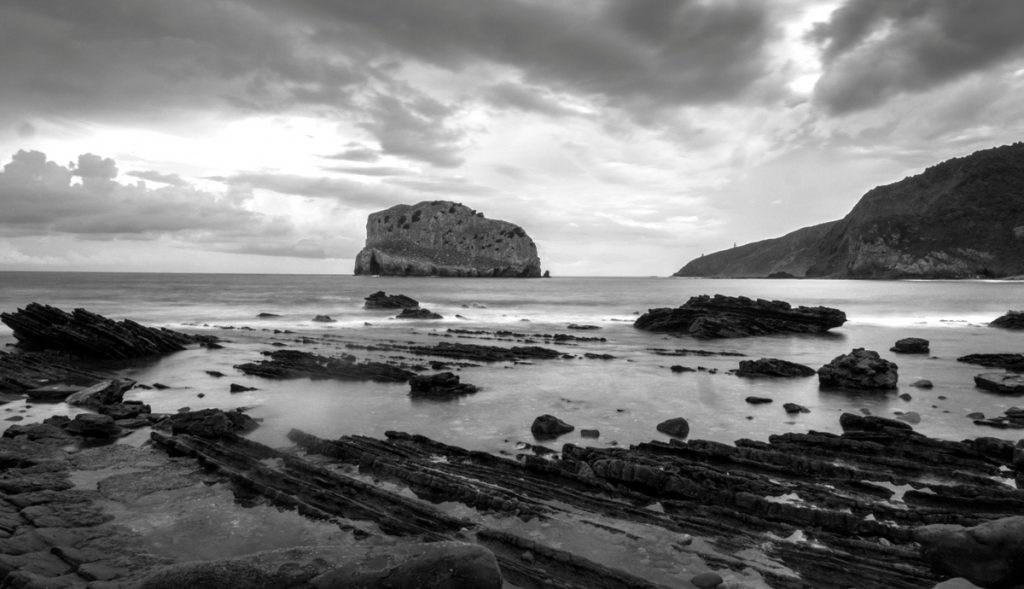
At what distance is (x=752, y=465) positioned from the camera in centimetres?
1274

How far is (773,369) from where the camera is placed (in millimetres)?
27234

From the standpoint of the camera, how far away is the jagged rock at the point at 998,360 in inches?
1115

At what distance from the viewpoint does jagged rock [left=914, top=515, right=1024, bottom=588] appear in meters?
7.23

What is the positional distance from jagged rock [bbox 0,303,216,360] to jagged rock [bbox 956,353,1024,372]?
155 feet

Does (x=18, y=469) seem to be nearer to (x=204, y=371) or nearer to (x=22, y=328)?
(x=204, y=371)

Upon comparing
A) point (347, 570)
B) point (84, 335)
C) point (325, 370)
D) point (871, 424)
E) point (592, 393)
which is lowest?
point (592, 393)

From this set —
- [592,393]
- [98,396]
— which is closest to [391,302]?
[98,396]

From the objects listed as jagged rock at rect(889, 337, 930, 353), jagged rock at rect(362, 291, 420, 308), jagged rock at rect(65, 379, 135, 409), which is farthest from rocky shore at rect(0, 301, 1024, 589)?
jagged rock at rect(362, 291, 420, 308)

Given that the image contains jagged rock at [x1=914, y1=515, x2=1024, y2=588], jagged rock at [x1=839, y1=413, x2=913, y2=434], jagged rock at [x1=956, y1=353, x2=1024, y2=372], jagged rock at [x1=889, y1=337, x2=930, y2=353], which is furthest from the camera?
jagged rock at [x1=889, y1=337, x2=930, y2=353]

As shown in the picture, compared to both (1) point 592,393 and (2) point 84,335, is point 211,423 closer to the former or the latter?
(1) point 592,393

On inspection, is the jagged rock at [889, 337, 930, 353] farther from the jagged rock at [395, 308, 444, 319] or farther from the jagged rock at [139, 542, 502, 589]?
the jagged rock at [395, 308, 444, 319]

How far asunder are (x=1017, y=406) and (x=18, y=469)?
98.3 feet

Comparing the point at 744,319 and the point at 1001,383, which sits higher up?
the point at 744,319

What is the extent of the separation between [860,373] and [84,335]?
40.2 meters
